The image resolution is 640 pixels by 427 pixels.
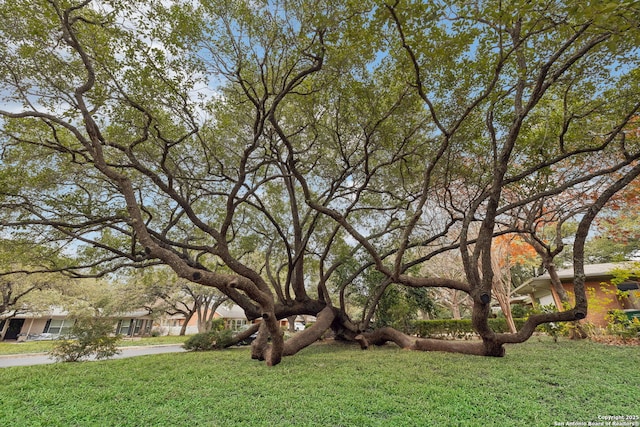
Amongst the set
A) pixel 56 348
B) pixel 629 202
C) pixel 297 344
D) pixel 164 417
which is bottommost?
pixel 164 417

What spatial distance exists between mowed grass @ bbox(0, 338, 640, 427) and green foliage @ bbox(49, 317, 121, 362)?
178 cm

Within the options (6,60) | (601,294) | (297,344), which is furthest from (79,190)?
(601,294)

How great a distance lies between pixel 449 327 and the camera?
519 inches

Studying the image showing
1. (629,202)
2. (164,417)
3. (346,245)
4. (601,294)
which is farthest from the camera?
(601,294)

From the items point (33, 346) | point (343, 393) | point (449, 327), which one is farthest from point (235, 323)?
point (343, 393)

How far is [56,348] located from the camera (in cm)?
762

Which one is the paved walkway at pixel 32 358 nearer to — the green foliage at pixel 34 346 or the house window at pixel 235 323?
the green foliage at pixel 34 346

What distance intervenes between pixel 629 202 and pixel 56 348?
53.8 ft

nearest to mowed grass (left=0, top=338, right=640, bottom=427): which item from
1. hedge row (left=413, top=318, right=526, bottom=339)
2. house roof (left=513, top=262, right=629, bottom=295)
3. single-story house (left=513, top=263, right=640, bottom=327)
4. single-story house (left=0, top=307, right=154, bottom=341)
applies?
single-story house (left=513, top=263, right=640, bottom=327)

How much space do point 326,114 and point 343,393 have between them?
6019mm

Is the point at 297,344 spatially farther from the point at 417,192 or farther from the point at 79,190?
the point at 79,190

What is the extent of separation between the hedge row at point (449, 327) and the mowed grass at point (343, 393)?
24.3 feet

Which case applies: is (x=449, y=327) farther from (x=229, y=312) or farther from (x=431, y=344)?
(x=229, y=312)

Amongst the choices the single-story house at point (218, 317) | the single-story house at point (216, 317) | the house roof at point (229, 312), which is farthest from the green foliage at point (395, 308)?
the house roof at point (229, 312)
